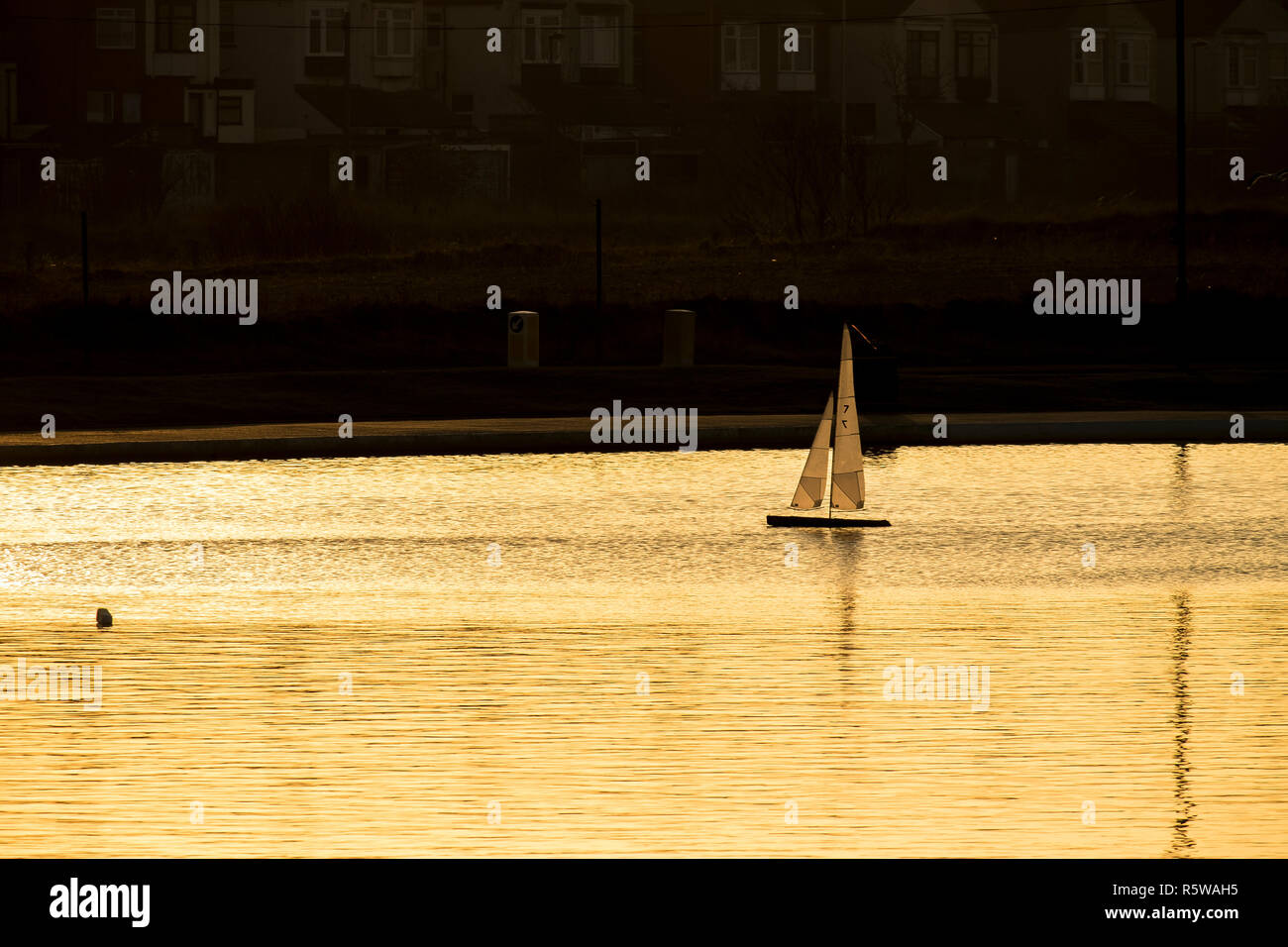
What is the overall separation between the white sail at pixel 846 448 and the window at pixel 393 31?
67.0 metres

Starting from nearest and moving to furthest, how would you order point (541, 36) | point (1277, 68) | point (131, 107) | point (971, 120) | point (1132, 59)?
point (131, 107) < point (541, 36) < point (971, 120) < point (1132, 59) < point (1277, 68)

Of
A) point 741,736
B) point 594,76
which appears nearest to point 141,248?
point 594,76

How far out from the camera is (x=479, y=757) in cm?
918

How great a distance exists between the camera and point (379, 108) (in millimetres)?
80250

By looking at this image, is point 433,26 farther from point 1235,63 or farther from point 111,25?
point 1235,63

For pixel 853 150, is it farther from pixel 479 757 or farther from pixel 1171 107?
pixel 479 757

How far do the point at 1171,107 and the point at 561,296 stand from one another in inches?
2279

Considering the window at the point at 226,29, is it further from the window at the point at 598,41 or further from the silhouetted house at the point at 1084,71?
the silhouetted house at the point at 1084,71

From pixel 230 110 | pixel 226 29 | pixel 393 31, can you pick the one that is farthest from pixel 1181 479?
pixel 226 29

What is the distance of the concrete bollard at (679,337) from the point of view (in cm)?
3155

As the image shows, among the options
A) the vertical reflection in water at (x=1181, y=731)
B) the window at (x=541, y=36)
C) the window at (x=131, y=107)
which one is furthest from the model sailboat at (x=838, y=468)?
the window at (x=541, y=36)

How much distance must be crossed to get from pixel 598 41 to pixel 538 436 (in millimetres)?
63280

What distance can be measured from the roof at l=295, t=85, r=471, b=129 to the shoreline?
179 feet
